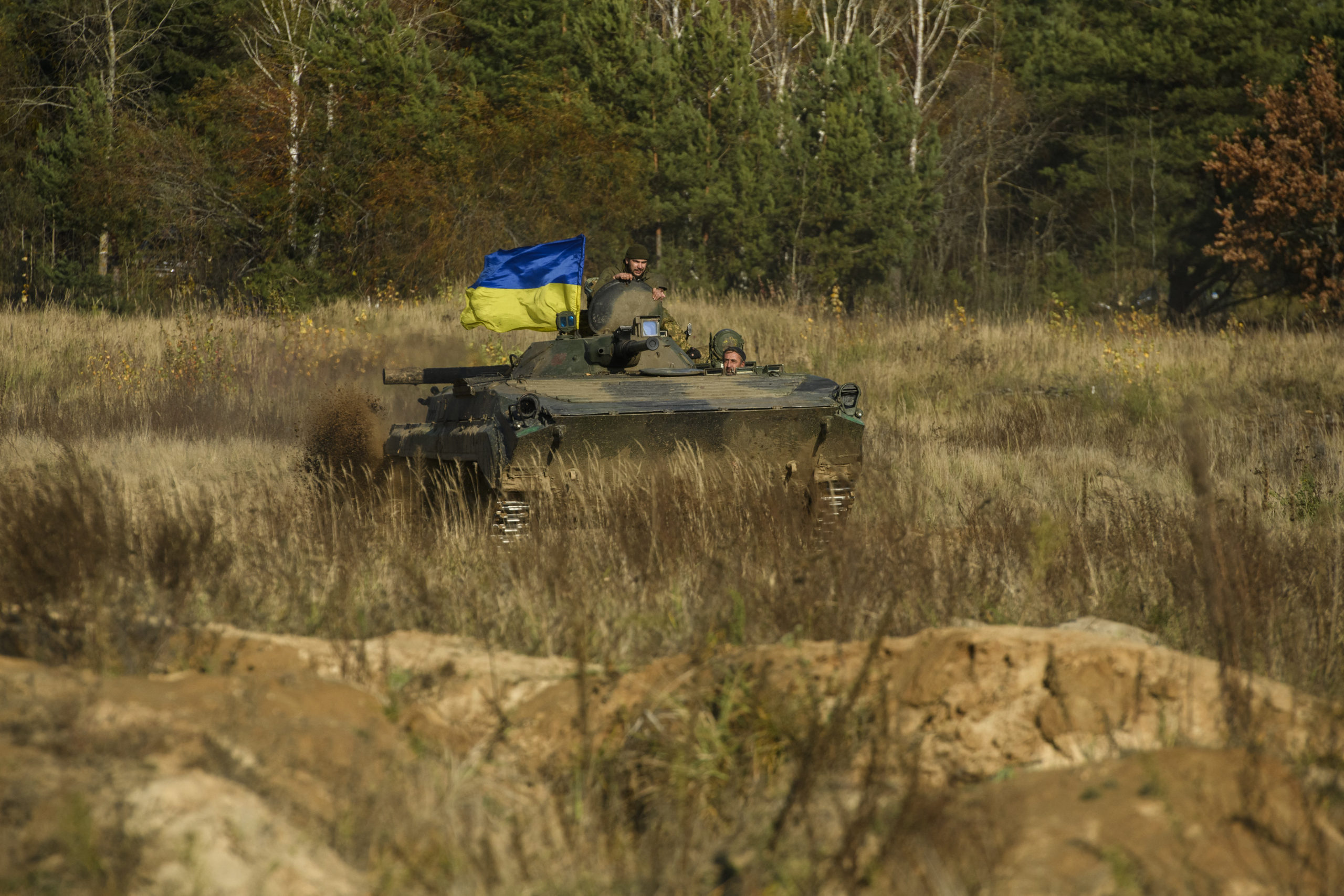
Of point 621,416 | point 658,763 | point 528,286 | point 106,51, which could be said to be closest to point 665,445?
point 621,416

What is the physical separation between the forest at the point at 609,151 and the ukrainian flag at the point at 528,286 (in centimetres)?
998

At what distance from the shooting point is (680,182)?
27766 mm

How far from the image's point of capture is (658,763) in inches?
148

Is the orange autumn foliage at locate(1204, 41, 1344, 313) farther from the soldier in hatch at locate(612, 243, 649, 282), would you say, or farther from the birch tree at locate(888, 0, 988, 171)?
the soldier in hatch at locate(612, 243, 649, 282)

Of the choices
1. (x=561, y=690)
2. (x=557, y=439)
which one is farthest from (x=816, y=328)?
(x=561, y=690)

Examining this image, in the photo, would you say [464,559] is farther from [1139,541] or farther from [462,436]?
[1139,541]

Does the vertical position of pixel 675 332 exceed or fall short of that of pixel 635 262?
it falls short

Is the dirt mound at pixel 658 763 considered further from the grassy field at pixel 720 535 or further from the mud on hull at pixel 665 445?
the mud on hull at pixel 665 445

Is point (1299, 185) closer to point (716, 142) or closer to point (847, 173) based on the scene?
point (847, 173)

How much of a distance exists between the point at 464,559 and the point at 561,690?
2493 mm

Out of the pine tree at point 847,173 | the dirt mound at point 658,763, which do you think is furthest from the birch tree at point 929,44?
the dirt mound at point 658,763

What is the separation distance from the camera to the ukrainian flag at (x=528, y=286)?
12156mm

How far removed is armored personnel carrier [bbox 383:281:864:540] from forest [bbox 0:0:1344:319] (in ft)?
40.7

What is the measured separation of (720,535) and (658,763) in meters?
3.01
